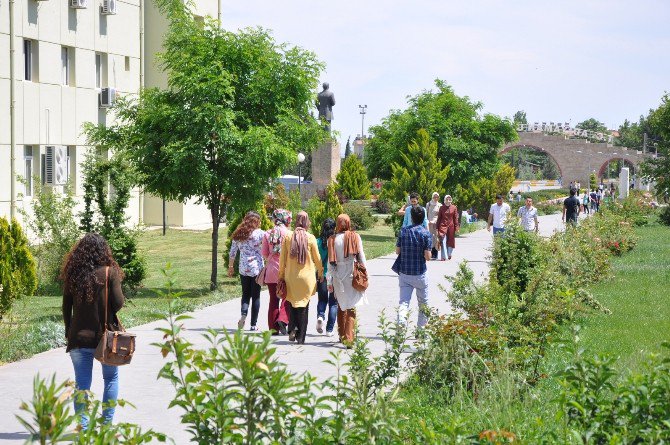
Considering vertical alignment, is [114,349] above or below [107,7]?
below

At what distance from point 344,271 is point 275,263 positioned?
111cm

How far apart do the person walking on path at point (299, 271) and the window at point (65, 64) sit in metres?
18.7

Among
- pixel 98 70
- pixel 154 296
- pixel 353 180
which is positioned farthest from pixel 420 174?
pixel 353 180

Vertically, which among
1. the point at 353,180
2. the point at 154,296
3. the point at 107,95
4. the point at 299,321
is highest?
the point at 107,95

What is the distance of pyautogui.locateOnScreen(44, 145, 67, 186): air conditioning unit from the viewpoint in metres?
28.2

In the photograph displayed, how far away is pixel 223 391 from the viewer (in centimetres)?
499

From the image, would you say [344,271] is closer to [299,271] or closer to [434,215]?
[299,271]

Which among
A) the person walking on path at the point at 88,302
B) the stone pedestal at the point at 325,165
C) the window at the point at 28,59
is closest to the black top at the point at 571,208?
the window at the point at 28,59

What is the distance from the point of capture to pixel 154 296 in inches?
729

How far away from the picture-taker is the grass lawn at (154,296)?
38.3 feet

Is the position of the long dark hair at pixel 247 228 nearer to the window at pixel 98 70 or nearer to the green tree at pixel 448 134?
the window at pixel 98 70

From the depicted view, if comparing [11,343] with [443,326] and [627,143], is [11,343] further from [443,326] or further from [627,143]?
[627,143]

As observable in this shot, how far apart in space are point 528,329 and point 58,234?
32.2ft

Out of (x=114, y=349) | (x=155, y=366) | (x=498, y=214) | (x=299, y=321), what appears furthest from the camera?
(x=498, y=214)
